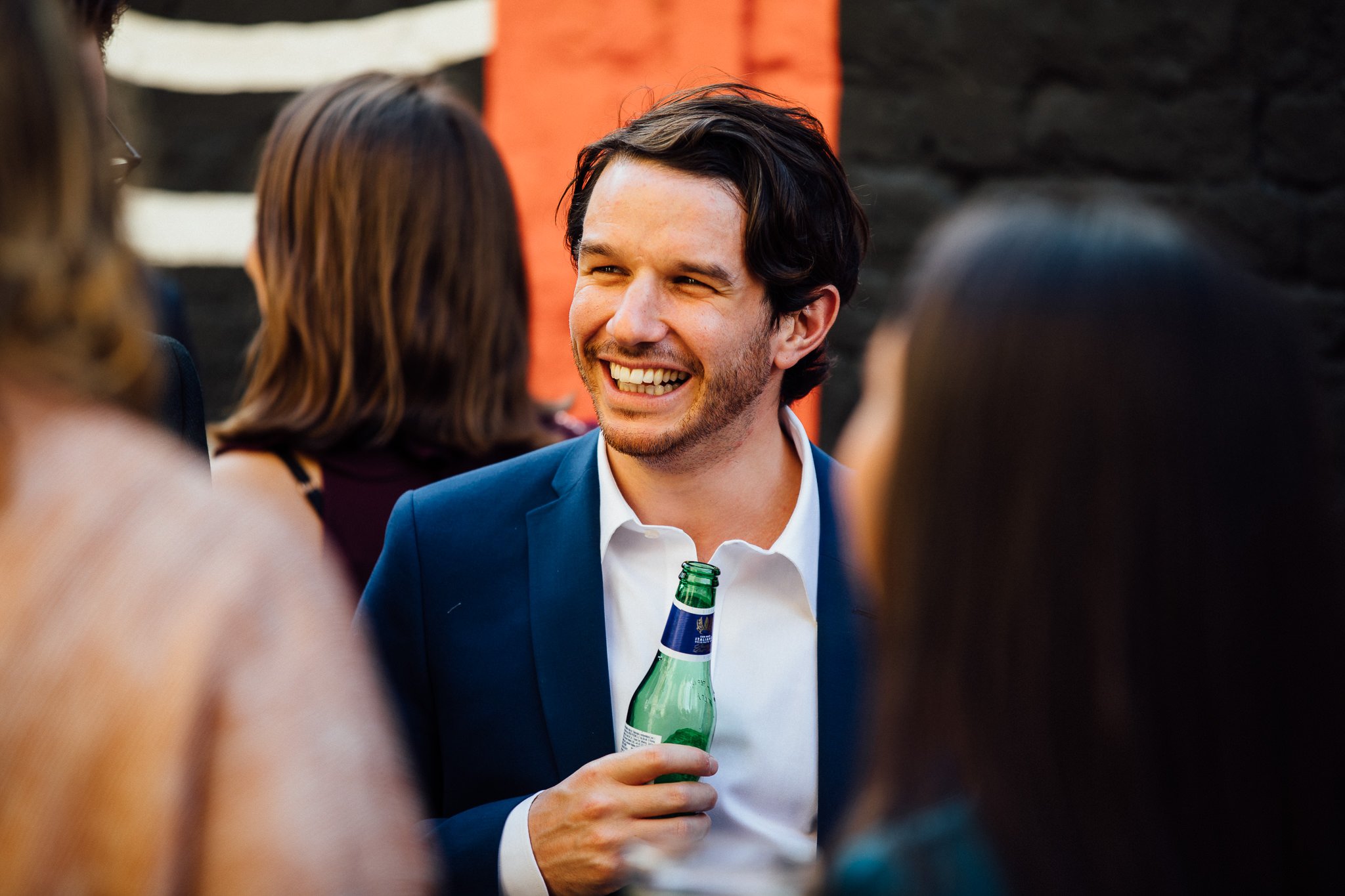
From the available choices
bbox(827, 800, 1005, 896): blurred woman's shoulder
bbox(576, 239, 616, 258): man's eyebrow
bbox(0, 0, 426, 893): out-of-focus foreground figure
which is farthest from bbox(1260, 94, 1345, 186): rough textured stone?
bbox(0, 0, 426, 893): out-of-focus foreground figure

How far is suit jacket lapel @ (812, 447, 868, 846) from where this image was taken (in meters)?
1.88

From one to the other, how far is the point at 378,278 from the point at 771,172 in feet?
2.69

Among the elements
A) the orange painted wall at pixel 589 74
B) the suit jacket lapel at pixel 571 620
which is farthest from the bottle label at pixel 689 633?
the orange painted wall at pixel 589 74

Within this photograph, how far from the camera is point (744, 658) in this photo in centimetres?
199

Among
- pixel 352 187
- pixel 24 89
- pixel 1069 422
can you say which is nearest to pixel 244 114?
pixel 352 187

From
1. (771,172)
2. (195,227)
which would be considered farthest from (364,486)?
(195,227)

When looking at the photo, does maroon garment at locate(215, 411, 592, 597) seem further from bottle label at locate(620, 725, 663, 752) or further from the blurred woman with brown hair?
bottle label at locate(620, 725, 663, 752)

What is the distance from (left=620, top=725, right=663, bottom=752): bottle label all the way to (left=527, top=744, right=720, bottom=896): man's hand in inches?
1.2

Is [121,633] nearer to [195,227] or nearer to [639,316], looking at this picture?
[639,316]

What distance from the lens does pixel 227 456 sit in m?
2.31

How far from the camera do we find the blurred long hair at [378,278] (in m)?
2.39

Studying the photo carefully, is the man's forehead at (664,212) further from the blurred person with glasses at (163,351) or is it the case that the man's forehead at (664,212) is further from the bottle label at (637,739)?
the bottle label at (637,739)

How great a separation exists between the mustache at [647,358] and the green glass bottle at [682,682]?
0.52 meters

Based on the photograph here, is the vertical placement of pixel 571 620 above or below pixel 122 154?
below
